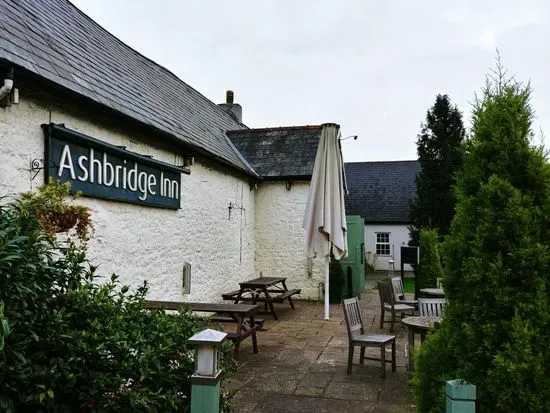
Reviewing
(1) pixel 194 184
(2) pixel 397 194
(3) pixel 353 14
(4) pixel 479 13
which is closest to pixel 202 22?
(3) pixel 353 14

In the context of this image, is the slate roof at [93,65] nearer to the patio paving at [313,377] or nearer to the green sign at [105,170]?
the green sign at [105,170]

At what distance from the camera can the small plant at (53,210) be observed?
352cm

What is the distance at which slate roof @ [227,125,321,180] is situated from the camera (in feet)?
38.0

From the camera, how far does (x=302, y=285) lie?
11.4m

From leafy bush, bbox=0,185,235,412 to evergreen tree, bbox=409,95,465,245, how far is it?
15316 millimetres

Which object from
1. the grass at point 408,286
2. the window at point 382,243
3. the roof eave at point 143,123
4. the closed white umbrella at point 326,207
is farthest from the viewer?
the window at point 382,243

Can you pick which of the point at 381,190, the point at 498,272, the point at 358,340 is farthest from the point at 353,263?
the point at 381,190

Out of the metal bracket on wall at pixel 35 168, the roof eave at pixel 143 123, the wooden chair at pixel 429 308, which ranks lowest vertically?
the wooden chair at pixel 429 308

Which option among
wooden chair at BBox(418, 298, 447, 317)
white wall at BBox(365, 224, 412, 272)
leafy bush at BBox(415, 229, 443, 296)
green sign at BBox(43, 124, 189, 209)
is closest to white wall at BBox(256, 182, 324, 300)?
leafy bush at BBox(415, 229, 443, 296)

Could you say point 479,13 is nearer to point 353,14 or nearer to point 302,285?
point 353,14

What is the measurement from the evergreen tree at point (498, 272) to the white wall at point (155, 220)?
3772mm

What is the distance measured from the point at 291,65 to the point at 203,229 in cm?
674

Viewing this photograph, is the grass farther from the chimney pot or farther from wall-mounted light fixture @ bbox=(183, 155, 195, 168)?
the chimney pot

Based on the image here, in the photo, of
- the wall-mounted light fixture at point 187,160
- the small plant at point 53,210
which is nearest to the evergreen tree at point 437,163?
the wall-mounted light fixture at point 187,160
